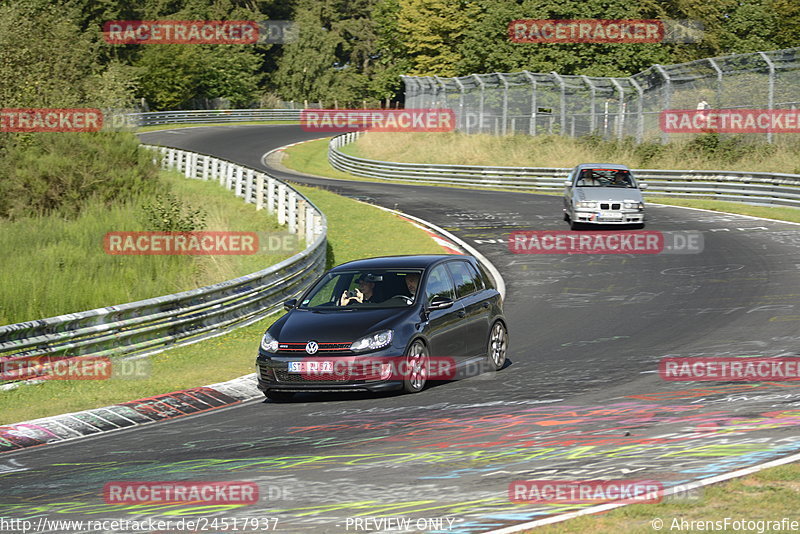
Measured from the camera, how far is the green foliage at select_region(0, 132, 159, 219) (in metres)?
30.9

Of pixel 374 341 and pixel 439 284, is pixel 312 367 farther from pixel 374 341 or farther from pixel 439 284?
pixel 439 284

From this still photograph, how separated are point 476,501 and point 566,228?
70.1ft

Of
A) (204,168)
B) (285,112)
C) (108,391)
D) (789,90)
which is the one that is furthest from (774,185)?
(285,112)

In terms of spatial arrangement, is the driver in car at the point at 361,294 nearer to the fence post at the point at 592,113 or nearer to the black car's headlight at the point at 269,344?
the black car's headlight at the point at 269,344

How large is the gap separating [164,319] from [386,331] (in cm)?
515

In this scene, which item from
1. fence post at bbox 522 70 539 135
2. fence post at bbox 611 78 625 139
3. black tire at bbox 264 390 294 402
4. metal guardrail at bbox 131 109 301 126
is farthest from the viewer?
metal guardrail at bbox 131 109 301 126

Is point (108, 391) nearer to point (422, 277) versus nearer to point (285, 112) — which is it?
point (422, 277)

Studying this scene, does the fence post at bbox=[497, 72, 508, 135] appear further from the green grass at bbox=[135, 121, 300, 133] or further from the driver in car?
the driver in car

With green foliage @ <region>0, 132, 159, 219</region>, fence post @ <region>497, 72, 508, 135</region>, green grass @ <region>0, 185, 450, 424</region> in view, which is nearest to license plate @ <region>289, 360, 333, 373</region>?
green grass @ <region>0, 185, 450, 424</region>

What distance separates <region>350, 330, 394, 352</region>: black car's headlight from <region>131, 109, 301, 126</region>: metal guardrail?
211ft

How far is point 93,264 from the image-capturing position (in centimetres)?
2080

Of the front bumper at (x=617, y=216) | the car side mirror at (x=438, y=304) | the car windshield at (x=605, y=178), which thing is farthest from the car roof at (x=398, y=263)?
the car windshield at (x=605, y=178)

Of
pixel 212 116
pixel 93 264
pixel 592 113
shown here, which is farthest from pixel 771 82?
pixel 212 116

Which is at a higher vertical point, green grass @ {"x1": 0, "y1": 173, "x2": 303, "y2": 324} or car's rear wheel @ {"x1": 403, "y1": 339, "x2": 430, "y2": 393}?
car's rear wheel @ {"x1": 403, "y1": 339, "x2": 430, "y2": 393}
